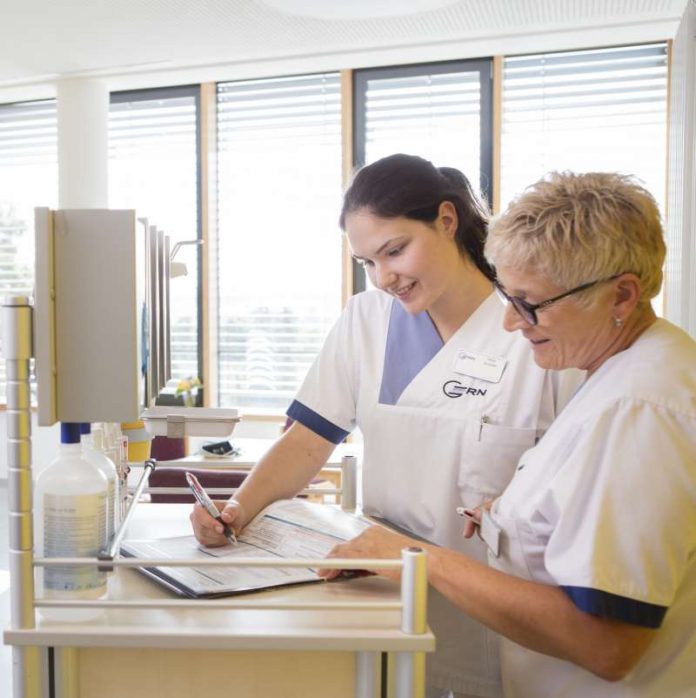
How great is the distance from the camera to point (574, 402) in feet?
3.46

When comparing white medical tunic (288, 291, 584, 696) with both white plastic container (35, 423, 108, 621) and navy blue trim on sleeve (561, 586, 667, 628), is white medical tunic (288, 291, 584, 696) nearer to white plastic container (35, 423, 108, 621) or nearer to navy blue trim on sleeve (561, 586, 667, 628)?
navy blue trim on sleeve (561, 586, 667, 628)

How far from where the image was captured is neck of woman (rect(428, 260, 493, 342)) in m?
1.50

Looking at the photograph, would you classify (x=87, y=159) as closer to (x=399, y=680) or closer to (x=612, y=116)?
(x=612, y=116)

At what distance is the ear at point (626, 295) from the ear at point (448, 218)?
525 mm

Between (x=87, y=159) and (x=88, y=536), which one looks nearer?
(x=88, y=536)

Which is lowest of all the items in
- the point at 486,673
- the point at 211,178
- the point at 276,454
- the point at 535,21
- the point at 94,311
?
the point at 486,673

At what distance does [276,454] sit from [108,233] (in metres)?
0.75

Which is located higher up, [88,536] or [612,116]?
[612,116]

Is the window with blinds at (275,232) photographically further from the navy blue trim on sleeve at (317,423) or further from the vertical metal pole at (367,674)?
the vertical metal pole at (367,674)

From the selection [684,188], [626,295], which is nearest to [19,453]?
[626,295]

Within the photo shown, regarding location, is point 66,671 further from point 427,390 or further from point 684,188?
point 684,188

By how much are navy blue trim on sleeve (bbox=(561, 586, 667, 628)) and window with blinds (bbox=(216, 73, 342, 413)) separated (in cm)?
425

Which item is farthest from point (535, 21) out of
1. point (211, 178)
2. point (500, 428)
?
point (500, 428)

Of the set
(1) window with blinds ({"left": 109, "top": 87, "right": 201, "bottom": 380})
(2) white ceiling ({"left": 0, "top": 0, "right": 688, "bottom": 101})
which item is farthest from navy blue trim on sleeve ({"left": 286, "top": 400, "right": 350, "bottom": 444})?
(1) window with blinds ({"left": 109, "top": 87, "right": 201, "bottom": 380})
